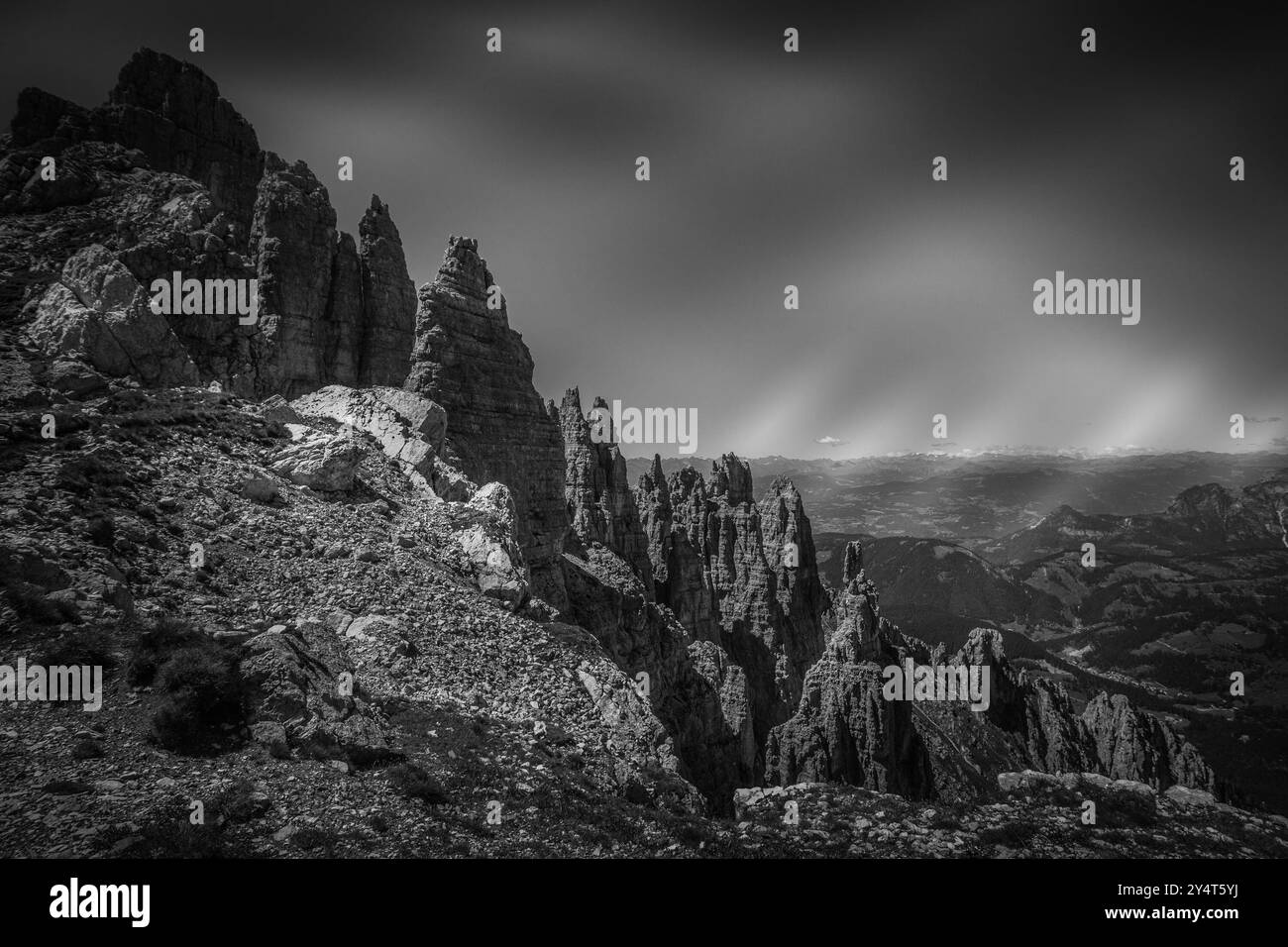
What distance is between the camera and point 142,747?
12445 millimetres

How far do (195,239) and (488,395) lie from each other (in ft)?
72.9

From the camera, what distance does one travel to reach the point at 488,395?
4981 centimetres

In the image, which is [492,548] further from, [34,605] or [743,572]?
[743,572]

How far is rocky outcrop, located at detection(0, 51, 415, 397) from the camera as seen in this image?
24.4m

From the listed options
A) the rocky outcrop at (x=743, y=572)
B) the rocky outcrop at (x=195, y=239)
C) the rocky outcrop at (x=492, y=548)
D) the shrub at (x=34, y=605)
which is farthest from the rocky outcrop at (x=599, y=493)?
the shrub at (x=34, y=605)

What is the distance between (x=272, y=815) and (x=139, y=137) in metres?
75.1

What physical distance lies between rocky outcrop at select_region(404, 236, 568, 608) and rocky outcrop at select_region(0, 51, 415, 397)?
Answer: 977 cm

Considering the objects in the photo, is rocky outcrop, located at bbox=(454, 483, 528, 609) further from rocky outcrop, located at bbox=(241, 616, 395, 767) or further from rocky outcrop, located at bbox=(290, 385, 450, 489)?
rocky outcrop, located at bbox=(241, 616, 395, 767)

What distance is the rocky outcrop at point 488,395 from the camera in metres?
46.6

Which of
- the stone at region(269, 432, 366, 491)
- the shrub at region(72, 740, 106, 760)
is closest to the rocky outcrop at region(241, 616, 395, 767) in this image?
the shrub at region(72, 740, 106, 760)

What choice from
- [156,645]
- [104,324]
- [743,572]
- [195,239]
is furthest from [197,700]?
[743,572]

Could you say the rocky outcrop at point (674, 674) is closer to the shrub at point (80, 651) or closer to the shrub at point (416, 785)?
the shrub at point (416, 785)

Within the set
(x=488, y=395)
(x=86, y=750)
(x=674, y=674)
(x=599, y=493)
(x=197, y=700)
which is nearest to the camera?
(x=86, y=750)
